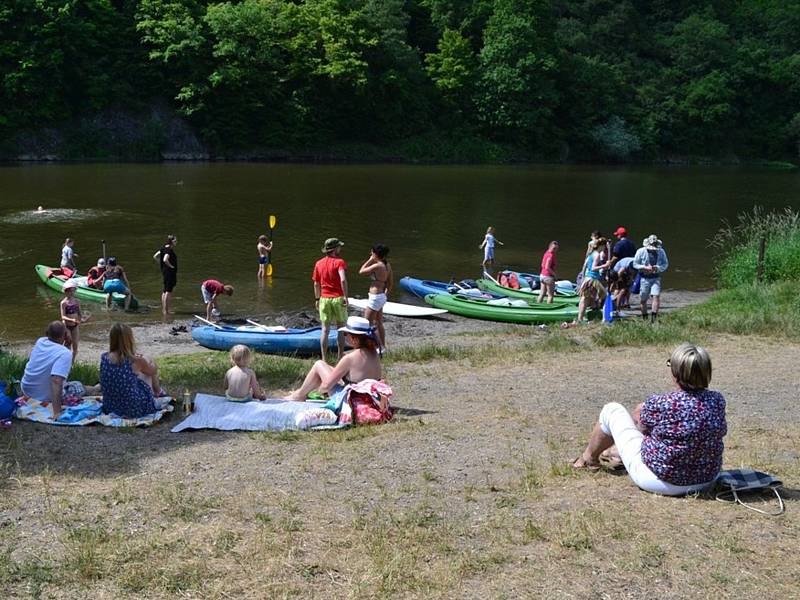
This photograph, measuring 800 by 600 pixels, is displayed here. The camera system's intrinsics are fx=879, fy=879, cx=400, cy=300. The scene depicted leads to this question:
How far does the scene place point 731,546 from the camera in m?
5.73

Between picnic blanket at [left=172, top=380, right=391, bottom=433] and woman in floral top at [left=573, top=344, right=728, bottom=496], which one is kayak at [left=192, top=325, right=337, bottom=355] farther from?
woman in floral top at [left=573, top=344, right=728, bottom=496]

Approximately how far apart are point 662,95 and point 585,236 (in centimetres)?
4662

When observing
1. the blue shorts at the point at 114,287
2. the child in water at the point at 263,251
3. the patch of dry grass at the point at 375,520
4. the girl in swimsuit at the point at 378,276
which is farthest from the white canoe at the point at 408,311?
the patch of dry grass at the point at 375,520

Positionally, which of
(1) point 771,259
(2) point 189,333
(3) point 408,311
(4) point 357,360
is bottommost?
(2) point 189,333

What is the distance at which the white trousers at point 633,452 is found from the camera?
6.52 meters

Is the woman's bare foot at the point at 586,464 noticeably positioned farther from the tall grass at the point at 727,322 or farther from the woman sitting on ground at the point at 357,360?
the tall grass at the point at 727,322

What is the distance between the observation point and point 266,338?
1573 centimetres

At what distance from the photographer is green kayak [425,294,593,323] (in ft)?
62.9

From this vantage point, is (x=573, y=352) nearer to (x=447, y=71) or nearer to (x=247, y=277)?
(x=247, y=277)

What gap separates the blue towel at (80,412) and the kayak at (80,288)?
38.3 feet

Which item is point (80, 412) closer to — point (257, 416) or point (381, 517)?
point (257, 416)

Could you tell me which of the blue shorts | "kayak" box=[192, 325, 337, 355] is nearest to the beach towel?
"kayak" box=[192, 325, 337, 355]

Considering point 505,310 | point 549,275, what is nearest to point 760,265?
point 549,275

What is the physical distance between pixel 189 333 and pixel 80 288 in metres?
5.02
